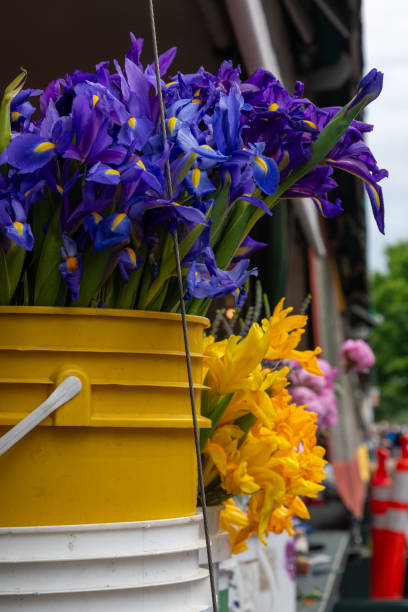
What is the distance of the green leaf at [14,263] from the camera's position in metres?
0.87

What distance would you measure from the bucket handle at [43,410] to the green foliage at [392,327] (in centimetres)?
3472

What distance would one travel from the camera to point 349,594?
5574 millimetres

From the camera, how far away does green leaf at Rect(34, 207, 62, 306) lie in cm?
88

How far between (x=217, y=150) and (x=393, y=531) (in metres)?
4.91

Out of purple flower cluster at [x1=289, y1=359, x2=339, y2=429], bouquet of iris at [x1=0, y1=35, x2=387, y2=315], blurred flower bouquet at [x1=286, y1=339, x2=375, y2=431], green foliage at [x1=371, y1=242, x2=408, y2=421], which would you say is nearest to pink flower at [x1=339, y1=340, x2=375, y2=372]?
blurred flower bouquet at [x1=286, y1=339, x2=375, y2=431]

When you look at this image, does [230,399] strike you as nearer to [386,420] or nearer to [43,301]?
[43,301]

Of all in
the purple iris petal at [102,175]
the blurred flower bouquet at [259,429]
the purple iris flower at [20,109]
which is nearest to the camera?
the purple iris petal at [102,175]

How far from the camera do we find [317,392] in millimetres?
2668

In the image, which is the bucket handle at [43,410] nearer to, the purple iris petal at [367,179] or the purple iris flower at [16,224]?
the purple iris flower at [16,224]

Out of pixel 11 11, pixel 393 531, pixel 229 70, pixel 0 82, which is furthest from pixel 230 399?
pixel 393 531

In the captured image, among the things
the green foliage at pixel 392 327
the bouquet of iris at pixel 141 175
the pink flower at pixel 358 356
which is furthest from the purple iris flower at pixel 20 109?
the green foliage at pixel 392 327

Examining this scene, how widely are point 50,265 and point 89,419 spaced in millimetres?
162

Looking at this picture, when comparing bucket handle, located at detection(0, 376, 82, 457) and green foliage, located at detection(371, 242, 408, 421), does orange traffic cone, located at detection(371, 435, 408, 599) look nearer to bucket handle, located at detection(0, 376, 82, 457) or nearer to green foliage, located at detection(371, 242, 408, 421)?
bucket handle, located at detection(0, 376, 82, 457)

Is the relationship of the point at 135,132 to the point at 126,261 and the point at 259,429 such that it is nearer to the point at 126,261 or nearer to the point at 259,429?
the point at 126,261
